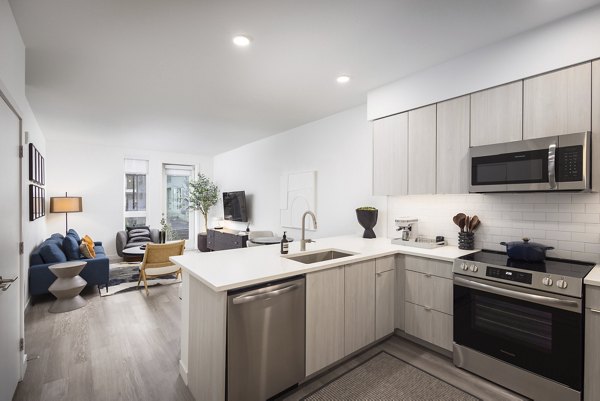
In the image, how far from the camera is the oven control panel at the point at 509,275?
1.97m

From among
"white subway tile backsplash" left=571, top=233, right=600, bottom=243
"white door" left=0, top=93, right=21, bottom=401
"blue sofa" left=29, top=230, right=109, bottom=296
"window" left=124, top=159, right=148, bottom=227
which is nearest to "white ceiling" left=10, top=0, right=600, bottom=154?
"white door" left=0, top=93, right=21, bottom=401

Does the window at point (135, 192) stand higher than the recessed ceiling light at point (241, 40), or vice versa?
the recessed ceiling light at point (241, 40)

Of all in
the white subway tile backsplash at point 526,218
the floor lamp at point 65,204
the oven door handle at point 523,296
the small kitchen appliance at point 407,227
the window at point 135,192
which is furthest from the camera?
the window at point 135,192

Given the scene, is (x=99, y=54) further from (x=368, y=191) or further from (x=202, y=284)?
(x=368, y=191)

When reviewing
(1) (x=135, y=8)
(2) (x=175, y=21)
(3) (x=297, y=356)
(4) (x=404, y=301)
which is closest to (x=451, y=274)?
(4) (x=404, y=301)

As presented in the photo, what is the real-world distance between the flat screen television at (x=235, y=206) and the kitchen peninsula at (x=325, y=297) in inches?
141

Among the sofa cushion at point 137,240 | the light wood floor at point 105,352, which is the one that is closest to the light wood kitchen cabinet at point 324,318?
the light wood floor at point 105,352

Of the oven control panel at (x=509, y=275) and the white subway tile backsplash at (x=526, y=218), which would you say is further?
the white subway tile backsplash at (x=526, y=218)

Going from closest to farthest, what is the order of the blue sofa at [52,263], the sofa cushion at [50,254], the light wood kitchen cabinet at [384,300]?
the light wood kitchen cabinet at [384,300]
the blue sofa at [52,263]
the sofa cushion at [50,254]

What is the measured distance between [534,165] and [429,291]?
129 cm

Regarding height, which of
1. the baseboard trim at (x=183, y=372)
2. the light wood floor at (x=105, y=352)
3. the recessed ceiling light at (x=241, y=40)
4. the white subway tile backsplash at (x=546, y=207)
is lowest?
the light wood floor at (x=105, y=352)

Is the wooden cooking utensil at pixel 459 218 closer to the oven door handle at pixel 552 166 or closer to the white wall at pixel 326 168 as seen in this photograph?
the oven door handle at pixel 552 166

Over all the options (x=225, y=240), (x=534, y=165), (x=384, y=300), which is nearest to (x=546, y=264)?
(x=534, y=165)

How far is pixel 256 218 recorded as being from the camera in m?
6.10
